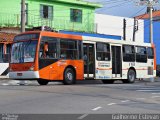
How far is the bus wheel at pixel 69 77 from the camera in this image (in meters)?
25.4

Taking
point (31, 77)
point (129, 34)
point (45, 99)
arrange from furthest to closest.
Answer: point (129, 34) < point (31, 77) < point (45, 99)

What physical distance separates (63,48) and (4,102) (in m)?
10.3

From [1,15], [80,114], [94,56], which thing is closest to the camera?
[80,114]

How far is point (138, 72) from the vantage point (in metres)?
31.7

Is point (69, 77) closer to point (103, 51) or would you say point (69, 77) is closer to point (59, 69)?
point (59, 69)

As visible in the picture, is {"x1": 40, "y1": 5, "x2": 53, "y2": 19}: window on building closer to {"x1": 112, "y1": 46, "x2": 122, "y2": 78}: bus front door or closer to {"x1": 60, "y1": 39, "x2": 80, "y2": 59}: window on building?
{"x1": 112, "y1": 46, "x2": 122, "y2": 78}: bus front door

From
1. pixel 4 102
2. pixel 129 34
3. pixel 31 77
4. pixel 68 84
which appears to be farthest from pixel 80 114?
pixel 129 34

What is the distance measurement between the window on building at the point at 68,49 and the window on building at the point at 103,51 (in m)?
2.16

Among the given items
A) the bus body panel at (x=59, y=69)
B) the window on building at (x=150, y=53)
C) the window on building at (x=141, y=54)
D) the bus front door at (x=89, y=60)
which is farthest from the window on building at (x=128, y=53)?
the bus body panel at (x=59, y=69)

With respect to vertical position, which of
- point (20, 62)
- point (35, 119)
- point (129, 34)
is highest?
point (129, 34)

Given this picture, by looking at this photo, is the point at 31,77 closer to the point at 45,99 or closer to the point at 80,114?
the point at 45,99

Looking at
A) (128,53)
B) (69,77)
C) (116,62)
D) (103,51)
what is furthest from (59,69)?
(128,53)

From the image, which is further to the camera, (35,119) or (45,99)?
(45,99)

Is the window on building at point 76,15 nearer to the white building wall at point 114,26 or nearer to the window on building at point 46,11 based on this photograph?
the window on building at point 46,11
